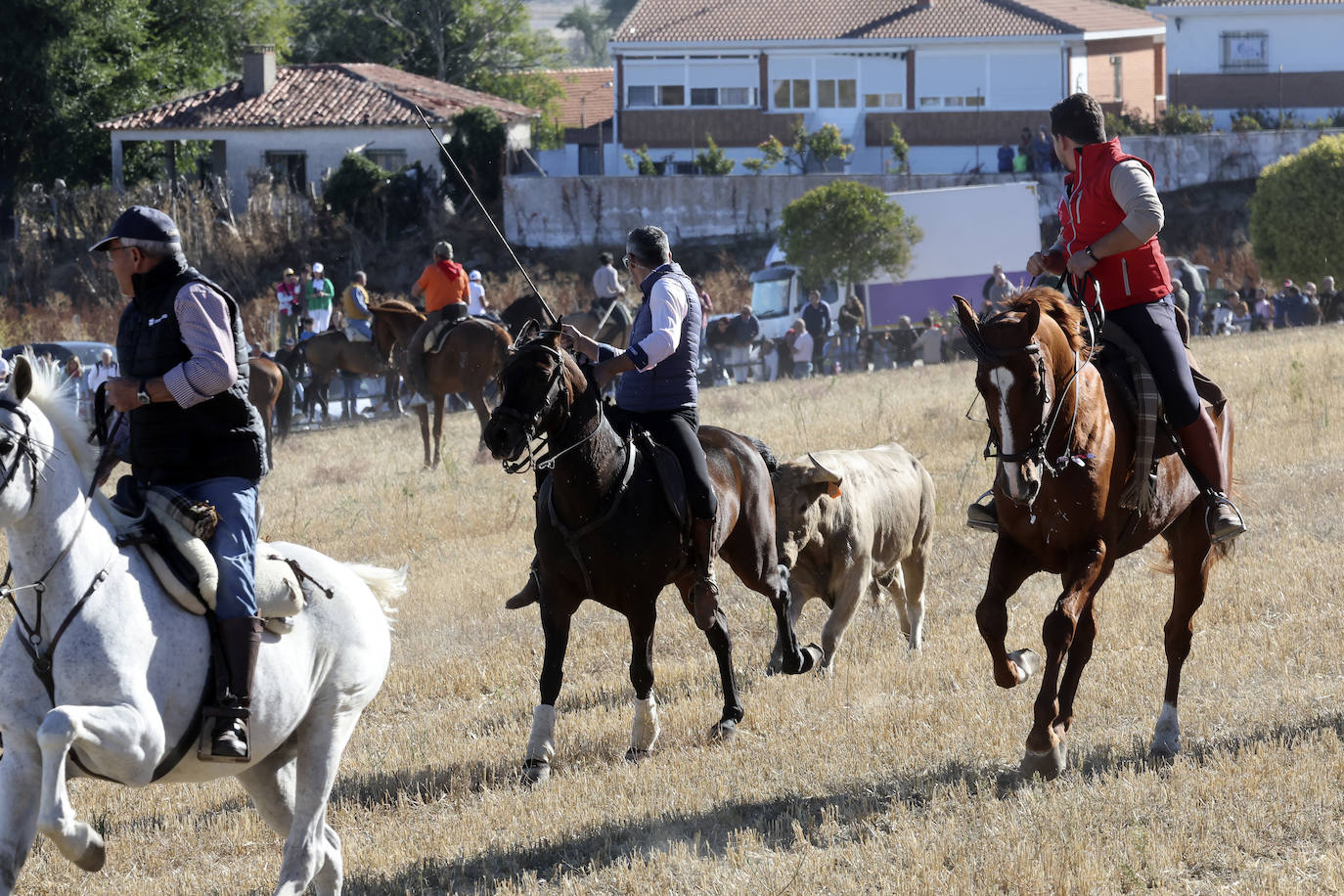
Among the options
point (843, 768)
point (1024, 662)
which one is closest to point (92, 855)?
point (843, 768)

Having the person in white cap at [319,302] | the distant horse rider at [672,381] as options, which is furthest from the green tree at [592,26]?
the distant horse rider at [672,381]

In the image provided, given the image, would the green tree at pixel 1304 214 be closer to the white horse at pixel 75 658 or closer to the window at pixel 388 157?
the window at pixel 388 157

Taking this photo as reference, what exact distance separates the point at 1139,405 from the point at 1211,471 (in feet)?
2.03

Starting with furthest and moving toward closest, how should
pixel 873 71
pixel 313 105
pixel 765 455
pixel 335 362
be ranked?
pixel 873 71, pixel 313 105, pixel 335 362, pixel 765 455

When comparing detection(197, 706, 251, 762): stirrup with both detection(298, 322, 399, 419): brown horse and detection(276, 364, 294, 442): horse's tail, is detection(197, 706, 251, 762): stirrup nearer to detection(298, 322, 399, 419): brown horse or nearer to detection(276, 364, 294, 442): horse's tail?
detection(276, 364, 294, 442): horse's tail

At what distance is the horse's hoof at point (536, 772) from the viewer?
321 inches

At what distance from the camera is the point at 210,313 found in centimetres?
588

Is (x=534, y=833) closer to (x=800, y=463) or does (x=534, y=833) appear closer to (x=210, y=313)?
(x=210, y=313)

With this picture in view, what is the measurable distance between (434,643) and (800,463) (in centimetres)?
321

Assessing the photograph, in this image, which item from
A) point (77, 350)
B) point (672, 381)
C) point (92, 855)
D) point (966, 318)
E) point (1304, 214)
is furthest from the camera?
point (1304, 214)

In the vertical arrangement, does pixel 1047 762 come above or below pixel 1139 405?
below

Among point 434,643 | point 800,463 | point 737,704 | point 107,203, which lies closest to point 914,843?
point 737,704

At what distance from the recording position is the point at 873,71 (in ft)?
185

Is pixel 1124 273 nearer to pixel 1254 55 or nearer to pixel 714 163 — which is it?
pixel 714 163
